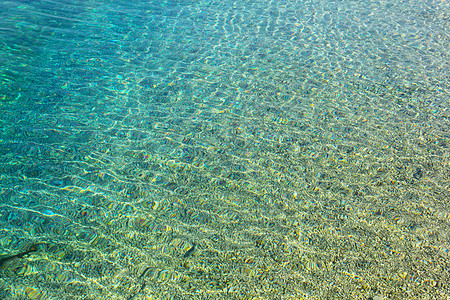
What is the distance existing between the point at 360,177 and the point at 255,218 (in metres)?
1.32

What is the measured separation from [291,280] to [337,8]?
7764 mm

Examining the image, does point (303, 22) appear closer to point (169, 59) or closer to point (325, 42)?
point (325, 42)

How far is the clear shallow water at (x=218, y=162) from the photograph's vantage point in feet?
8.87

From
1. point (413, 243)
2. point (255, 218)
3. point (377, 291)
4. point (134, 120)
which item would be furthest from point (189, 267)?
point (134, 120)

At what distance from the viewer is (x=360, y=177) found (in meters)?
3.74

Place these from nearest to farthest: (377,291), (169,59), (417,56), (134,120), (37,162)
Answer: (377,291)
(37,162)
(134,120)
(169,59)
(417,56)

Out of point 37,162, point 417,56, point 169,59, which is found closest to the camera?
point 37,162

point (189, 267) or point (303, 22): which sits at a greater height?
point (303, 22)

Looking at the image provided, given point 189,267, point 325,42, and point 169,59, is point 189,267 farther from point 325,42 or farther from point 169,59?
point 325,42

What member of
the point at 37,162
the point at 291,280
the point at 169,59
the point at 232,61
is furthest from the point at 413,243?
the point at 169,59

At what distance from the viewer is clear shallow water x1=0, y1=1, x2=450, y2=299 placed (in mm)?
2703

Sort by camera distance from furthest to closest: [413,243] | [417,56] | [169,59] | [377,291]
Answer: [417,56]
[169,59]
[413,243]
[377,291]

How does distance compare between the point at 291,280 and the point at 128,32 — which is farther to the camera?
the point at 128,32

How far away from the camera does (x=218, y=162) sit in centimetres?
385
